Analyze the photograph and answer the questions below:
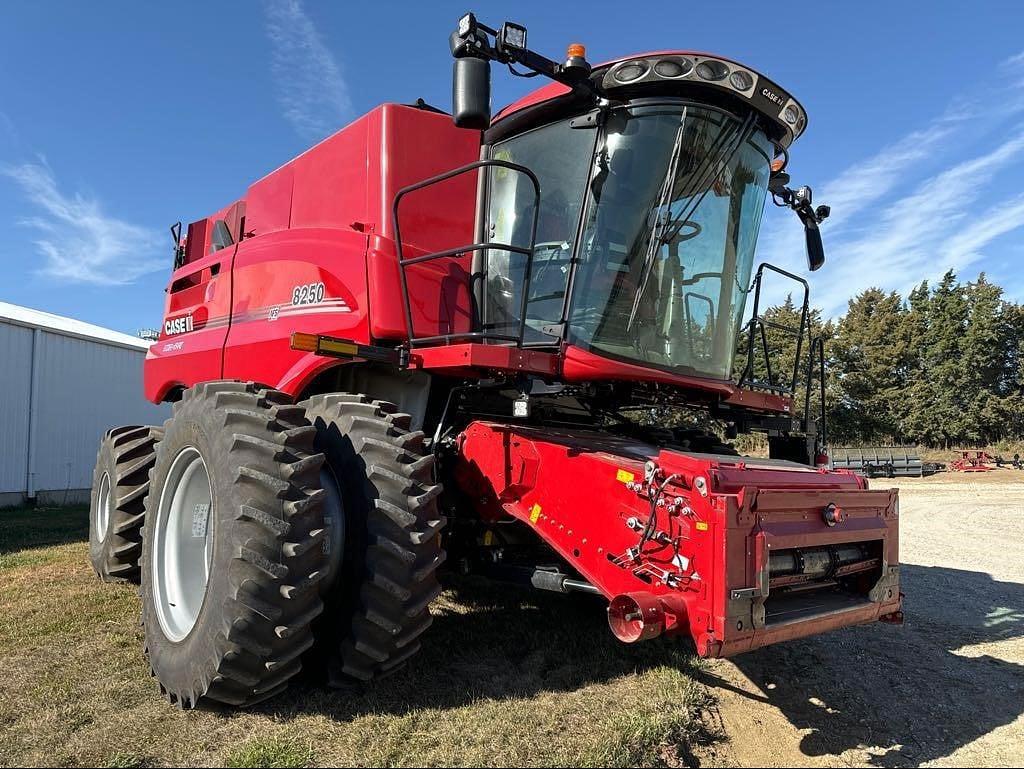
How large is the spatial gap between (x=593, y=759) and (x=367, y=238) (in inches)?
129

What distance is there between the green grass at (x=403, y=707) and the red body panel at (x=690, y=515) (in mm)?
632

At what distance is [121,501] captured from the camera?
571 centimetres

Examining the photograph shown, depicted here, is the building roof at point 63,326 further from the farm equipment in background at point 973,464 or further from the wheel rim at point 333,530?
the farm equipment in background at point 973,464

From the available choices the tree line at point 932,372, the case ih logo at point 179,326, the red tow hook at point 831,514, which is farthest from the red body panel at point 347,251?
the tree line at point 932,372

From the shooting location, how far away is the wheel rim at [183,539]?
156 inches

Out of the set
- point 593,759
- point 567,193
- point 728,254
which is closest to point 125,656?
point 593,759

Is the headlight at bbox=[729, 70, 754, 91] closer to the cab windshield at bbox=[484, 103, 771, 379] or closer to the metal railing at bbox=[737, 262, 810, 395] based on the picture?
the cab windshield at bbox=[484, 103, 771, 379]

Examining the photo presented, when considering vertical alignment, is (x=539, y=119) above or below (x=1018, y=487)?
above

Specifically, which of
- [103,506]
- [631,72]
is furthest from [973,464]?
[103,506]

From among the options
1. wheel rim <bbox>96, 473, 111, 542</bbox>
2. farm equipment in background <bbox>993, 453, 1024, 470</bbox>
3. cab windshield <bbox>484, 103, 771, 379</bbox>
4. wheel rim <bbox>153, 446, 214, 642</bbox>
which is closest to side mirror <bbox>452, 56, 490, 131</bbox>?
cab windshield <bbox>484, 103, 771, 379</bbox>

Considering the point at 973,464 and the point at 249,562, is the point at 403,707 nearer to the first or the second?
the point at 249,562

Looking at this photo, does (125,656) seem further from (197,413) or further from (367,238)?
(367,238)

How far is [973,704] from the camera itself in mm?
4066

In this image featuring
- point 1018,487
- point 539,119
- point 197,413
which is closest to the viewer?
point 197,413
